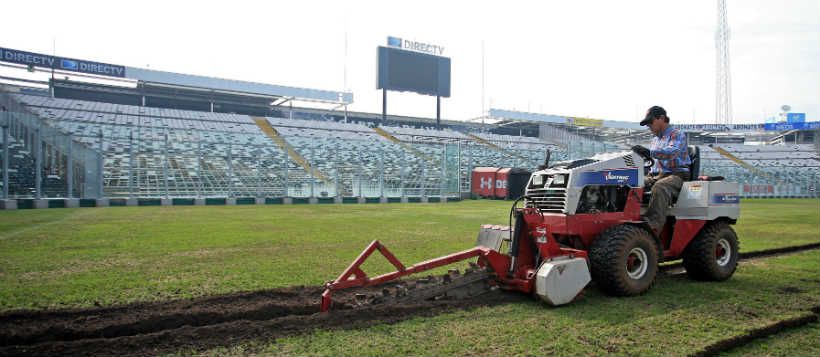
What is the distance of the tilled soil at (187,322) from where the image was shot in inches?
135

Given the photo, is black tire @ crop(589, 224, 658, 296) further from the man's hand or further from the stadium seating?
the stadium seating

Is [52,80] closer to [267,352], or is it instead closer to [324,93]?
[324,93]

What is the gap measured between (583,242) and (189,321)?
153 inches

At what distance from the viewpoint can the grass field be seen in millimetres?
3520

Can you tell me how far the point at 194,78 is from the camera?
151 ft

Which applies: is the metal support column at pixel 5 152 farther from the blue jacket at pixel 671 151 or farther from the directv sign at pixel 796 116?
the directv sign at pixel 796 116

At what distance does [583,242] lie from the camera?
5.05 m

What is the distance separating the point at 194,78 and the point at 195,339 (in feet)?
157

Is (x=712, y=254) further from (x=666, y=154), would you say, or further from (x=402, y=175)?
(x=402, y=175)

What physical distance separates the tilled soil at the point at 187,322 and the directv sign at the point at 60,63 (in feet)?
149

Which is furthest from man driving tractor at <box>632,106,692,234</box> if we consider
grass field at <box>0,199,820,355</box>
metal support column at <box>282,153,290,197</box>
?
metal support column at <box>282,153,290,197</box>

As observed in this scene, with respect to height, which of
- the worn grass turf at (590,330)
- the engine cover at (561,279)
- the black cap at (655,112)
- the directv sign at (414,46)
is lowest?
the worn grass turf at (590,330)

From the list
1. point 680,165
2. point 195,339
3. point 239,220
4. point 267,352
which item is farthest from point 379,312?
point 239,220

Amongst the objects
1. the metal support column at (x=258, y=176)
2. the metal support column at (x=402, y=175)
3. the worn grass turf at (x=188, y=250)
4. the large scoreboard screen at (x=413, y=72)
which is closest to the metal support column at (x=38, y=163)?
the worn grass turf at (x=188, y=250)
